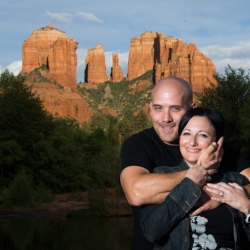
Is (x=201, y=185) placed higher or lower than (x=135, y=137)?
lower

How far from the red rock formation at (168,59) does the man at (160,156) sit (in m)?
104

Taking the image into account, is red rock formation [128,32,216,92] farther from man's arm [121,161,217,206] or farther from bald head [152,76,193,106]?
man's arm [121,161,217,206]

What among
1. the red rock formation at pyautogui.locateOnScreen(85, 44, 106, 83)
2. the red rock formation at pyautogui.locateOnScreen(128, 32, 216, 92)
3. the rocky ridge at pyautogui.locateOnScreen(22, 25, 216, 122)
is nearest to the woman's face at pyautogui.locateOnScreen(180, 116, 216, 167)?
the rocky ridge at pyautogui.locateOnScreen(22, 25, 216, 122)

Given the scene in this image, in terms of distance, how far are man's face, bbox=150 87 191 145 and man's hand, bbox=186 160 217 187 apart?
1.92ft

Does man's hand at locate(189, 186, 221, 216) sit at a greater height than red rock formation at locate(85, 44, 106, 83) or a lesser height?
lesser

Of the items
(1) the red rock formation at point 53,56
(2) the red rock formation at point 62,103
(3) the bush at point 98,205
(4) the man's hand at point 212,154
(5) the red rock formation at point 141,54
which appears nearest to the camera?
(4) the man's hand at point 212,154

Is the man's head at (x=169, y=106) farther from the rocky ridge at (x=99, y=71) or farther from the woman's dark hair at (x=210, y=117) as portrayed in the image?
the rocky ridge at (x=99, y=71)

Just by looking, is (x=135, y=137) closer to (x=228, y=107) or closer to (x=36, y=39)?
(x=228, y=107)

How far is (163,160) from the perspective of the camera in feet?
11.2

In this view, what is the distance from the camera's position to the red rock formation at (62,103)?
96.9 meters

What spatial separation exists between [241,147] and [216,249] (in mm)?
25822

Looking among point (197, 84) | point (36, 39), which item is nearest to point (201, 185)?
point (197, 84)

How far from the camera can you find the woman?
9.40ft

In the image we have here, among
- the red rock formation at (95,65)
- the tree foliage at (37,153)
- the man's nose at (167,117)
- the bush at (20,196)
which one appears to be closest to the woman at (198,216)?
the man's nose at (167,117)
